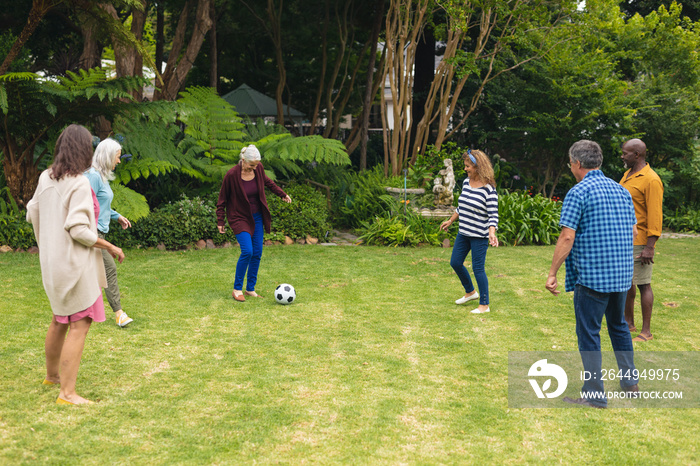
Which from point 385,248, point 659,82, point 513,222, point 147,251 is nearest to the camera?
point 147,251

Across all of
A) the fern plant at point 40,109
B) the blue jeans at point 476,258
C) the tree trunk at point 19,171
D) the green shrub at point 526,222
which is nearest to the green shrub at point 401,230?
the green shrub at point 526,222

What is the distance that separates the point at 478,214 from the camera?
6.04 metres

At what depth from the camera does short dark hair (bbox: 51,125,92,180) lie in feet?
11.5

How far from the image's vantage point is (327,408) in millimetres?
3777

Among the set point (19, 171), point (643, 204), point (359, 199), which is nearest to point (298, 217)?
point (359, 199)

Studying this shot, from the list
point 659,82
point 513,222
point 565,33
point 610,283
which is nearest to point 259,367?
point 610,283

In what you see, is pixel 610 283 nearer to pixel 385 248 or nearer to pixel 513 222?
pixel 385 248

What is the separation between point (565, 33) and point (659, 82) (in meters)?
3.50

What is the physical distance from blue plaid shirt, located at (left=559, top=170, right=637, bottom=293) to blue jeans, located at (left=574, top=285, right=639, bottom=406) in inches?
3.5

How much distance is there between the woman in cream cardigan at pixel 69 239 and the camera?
351 centimetres

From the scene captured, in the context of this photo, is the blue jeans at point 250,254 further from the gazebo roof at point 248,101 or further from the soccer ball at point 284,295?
the gazebo roof at point 248,101

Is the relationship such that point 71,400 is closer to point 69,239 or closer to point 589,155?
point 69,239

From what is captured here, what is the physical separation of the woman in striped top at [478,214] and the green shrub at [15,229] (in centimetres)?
582

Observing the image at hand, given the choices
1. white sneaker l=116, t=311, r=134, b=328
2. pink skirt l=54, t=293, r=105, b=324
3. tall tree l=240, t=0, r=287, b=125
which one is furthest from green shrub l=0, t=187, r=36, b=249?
tall tree l=240, t=0, r=287, b=125
